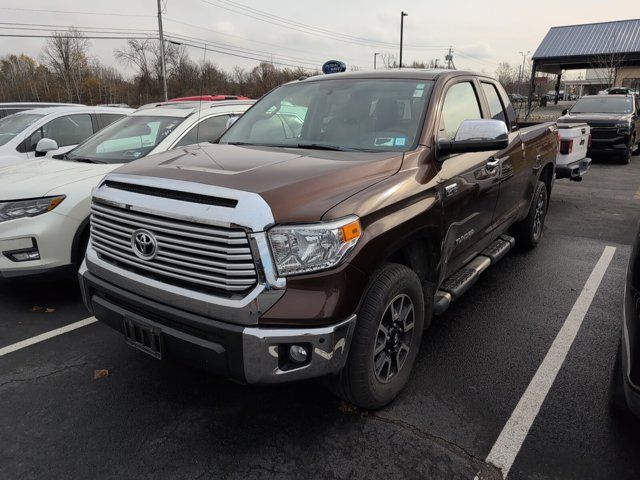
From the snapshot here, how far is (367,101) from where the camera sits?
344 cm

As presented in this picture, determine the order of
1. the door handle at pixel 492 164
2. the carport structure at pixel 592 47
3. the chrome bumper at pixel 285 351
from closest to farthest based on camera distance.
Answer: the chrome bumper at pixel 285 351, the door handle at pixel 492 164, the carport structure at pixel 592 47

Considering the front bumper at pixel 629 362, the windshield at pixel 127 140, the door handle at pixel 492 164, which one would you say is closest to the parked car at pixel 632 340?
the front bumper at pixel 629 362

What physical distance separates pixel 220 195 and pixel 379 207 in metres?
0.80

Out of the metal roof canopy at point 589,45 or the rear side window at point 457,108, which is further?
the metal roof canopy at point 589,45

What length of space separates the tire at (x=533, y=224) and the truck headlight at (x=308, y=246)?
151 inches

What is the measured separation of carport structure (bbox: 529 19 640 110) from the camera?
30.5 meters

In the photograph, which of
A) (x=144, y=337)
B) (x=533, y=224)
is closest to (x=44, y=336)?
(x=144, y=337)

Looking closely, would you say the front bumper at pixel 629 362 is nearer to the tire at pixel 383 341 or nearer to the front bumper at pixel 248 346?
the tire at pixel 383 341

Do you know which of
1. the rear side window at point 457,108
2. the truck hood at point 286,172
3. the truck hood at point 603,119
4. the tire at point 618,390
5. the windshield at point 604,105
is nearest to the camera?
the truck hood at point 286,172

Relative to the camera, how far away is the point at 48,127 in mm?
7270

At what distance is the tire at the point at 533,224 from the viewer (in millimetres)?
5418

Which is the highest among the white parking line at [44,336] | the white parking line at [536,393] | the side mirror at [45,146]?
the side mirror at [45,146]

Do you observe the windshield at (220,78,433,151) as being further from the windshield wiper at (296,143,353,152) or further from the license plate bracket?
the license plate bracket

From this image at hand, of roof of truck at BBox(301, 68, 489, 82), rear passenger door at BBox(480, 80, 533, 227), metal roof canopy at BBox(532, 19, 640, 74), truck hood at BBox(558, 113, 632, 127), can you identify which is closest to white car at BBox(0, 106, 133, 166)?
roof of truck at BBox(301, 68, 489, 82)
